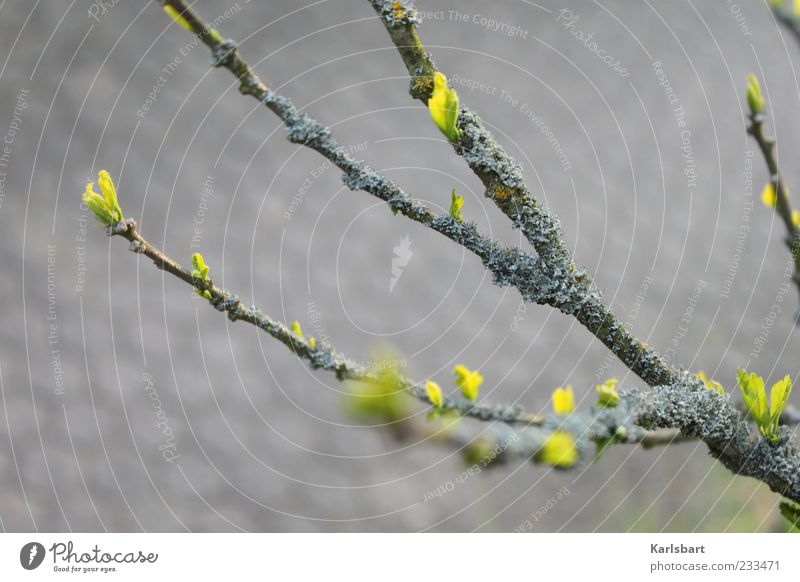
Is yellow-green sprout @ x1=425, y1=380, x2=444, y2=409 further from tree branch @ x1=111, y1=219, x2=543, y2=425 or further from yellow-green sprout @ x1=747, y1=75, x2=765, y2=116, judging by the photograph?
yellow-green sprout @ x1=747, y1=75, x2=765, y2=116

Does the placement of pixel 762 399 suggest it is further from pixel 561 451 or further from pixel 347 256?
pixel 347 256

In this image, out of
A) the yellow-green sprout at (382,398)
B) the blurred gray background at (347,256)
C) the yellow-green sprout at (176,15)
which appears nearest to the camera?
the yellow-green sprout at (176,15)

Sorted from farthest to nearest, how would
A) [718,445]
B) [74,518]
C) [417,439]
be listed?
[74,518] < [417,439] < [718,445]

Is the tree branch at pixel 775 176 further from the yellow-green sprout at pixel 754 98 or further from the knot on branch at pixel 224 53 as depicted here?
the knot on branch at pixel 224 53

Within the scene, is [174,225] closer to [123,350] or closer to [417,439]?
[123,350]
